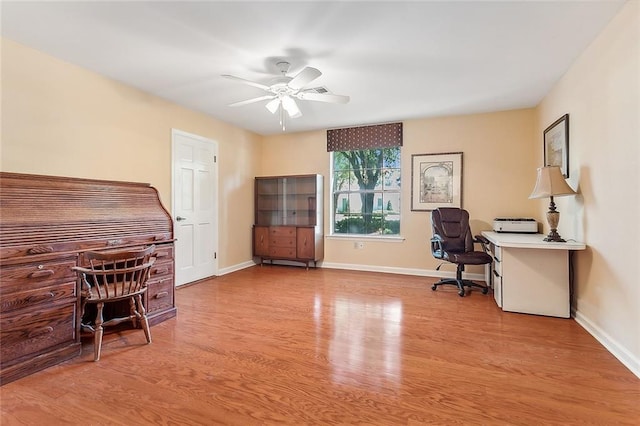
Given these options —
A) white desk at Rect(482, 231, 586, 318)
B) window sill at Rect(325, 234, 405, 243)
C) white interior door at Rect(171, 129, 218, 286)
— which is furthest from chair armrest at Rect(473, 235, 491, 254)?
white interior door at Rect(171, 129, 218, 286)

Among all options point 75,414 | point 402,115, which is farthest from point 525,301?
point 75,414

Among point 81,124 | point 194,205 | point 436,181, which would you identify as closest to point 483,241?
point 436,181

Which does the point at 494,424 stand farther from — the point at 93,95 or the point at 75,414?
the point at 93,95

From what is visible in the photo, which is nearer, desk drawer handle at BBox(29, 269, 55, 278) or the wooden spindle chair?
desk drawer handle at BBox(29, 269, 55, 278)

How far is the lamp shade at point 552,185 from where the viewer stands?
2.82m

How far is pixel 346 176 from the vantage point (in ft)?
17.6

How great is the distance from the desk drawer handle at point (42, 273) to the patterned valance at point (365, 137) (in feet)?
13.3

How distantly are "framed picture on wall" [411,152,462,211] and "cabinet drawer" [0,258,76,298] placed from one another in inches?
165

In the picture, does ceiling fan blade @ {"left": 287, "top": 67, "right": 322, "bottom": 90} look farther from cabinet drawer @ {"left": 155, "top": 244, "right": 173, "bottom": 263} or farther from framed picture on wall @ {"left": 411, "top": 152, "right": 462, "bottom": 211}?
framed picture on wall @ {"left": 411, "top": 152, "right": 462, "bottom": 211}

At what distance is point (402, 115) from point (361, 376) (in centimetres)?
372

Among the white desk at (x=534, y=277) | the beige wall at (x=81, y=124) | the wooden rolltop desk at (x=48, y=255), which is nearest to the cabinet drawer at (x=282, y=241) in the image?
the beige wall at (x=81, y=124)

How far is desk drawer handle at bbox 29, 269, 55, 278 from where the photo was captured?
6.56ft

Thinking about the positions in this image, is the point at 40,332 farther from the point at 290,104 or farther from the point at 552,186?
the point at 552,186

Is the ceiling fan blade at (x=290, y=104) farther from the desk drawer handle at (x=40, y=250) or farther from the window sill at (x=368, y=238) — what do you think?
the window sill at (x=368, y=238)
